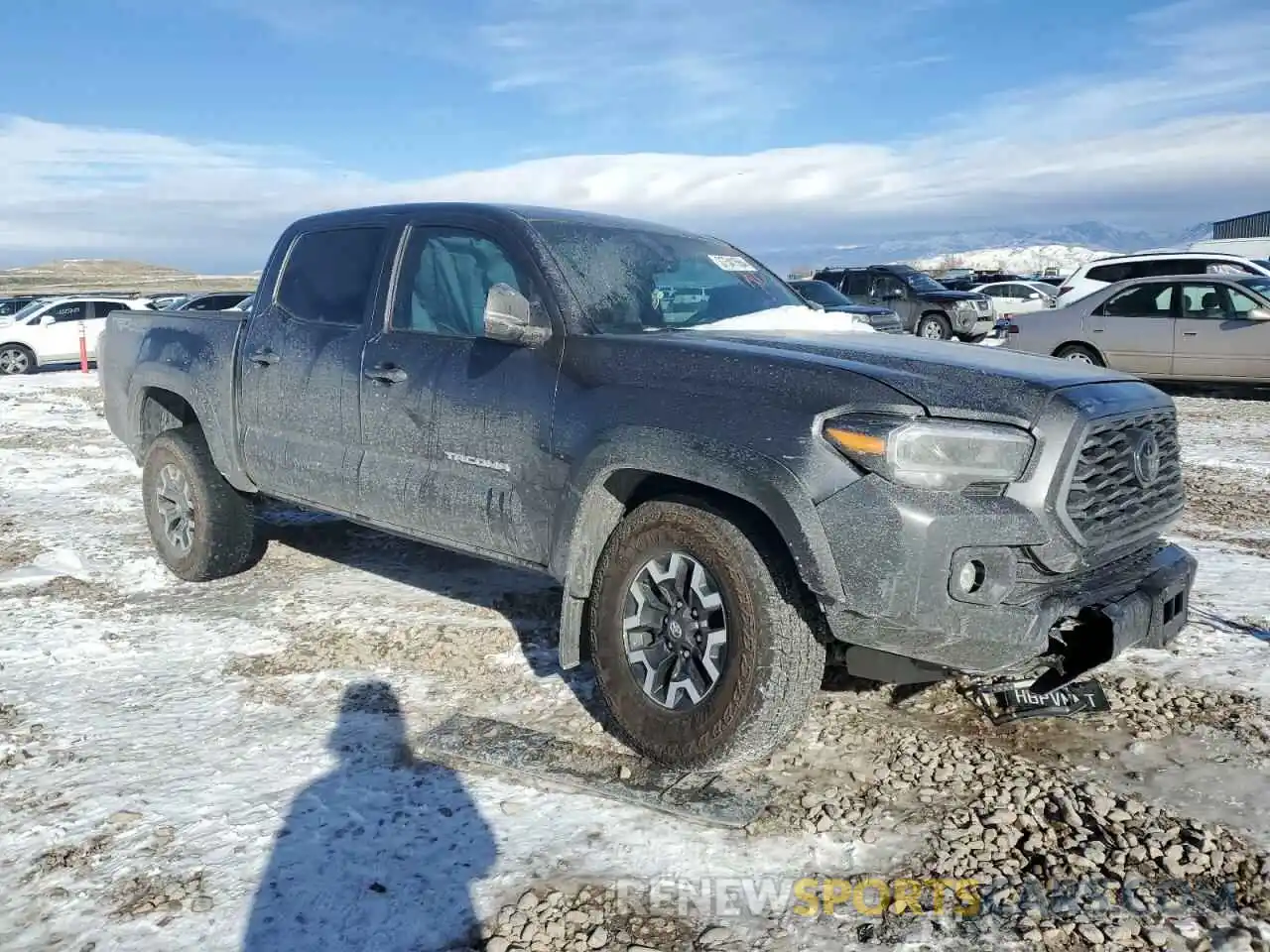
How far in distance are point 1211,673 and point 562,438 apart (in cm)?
283

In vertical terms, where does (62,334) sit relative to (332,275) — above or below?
above

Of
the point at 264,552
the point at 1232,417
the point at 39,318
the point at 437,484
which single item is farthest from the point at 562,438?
the point at 39,318

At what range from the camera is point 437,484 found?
4.16 m

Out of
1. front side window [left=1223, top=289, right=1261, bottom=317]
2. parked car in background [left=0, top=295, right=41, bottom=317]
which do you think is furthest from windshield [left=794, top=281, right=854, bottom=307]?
parked car in background [left=0, top=295, right=41, bottom=317]

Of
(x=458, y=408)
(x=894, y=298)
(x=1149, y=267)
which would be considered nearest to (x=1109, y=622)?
(x=458, y=408)

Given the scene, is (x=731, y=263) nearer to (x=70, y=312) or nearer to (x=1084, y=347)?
(x=1084, y=347)

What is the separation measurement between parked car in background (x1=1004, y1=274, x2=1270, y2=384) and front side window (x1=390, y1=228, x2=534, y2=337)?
10.8 metres

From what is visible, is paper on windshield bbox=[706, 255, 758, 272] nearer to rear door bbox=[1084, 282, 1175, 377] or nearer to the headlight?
the headlight

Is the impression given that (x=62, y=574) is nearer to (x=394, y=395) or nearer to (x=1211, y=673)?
(x=394, y=395)

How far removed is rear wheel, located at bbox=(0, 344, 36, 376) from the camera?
21438mm

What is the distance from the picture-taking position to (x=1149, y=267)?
18.0m

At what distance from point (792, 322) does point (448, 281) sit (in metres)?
1.44

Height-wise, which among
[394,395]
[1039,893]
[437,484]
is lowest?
[1039,893]

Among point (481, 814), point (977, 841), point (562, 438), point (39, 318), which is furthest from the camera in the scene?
point (39, 318)
